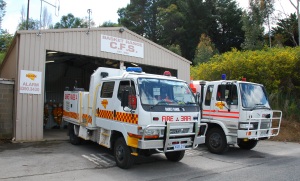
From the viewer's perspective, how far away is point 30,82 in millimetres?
10820

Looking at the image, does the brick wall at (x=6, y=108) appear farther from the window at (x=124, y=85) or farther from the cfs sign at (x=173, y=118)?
the cfs sign at (x=173, y=118)

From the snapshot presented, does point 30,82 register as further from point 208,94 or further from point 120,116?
point 208,94

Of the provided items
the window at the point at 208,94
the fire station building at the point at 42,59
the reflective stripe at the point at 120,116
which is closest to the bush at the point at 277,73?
the fire station building at the point at 42,59

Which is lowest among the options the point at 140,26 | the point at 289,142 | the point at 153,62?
the point at 289,142

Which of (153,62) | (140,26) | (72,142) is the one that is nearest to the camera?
(72,142)

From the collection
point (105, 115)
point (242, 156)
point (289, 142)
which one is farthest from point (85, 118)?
point (289, 142)

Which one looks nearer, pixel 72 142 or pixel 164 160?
pixel 164 160

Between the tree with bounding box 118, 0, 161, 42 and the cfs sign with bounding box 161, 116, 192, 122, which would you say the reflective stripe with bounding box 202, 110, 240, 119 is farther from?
A: the tree with bounding box 118, 0, 161, 42

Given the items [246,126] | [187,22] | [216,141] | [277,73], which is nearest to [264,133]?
[246,126]

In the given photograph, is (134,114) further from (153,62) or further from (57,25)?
(57,25)

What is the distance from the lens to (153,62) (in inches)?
572

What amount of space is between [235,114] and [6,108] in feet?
28.1

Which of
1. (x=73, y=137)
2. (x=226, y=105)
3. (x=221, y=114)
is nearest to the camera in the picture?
(x=226, y=105)

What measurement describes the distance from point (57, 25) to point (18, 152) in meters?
51.2
